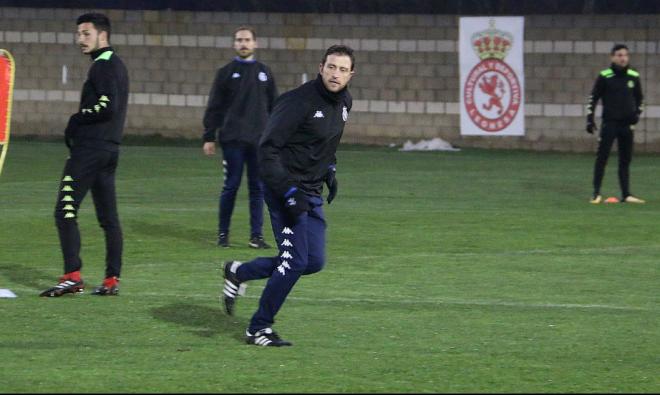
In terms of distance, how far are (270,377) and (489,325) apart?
2.15 m

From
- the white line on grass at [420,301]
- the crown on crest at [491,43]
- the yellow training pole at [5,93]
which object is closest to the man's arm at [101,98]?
the yellow training pole at [5,93]

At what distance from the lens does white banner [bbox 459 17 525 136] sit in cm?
2620

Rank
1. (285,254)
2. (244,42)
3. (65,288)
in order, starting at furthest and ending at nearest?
(244,42), (65,288), (285,254)

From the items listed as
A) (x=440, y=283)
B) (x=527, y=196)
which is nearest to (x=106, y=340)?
(x=440, y=283)

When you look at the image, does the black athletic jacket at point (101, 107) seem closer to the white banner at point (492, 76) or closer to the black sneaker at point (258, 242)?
the black sneaker at point (258, 242)

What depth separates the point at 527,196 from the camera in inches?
712

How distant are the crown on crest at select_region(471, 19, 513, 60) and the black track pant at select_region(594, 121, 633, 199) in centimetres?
881

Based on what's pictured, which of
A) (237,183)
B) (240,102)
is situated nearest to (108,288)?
(237,183)

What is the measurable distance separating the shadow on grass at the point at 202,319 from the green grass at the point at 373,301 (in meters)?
0.02

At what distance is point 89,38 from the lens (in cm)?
977

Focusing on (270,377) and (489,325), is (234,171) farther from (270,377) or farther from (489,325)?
(270,377)

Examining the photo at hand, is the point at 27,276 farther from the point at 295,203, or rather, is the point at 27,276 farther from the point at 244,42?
the point at 295,203

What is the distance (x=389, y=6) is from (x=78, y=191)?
1790 centimetres

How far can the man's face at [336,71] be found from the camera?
791cm
